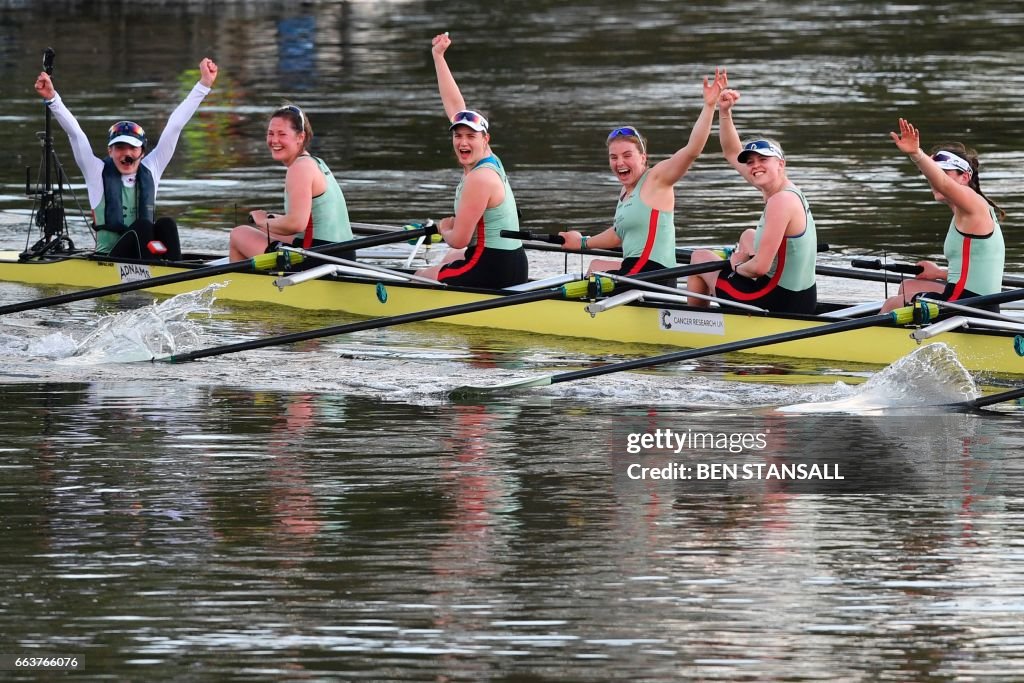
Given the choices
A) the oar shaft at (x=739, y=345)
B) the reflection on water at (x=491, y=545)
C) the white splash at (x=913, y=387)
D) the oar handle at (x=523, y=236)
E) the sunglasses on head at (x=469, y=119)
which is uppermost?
the sunglasses on head at (x=469, y=119)

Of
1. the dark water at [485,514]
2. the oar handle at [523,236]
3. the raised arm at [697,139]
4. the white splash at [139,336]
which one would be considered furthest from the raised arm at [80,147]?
the raised arm at [697,139]

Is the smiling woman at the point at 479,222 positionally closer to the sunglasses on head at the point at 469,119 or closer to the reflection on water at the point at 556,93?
the sunglasses on head at the point at 469,119

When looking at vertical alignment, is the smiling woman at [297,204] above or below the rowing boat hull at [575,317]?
above

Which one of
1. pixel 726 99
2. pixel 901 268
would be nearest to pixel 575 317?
pixel 726 99

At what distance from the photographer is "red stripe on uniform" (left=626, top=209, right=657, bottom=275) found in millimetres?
10992

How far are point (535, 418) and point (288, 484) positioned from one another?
1683mm

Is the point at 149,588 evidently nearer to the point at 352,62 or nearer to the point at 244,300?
the point at 244,300

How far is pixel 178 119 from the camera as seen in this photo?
1249 centimetres

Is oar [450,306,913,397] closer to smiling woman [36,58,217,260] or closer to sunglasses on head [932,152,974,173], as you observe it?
sunglasses on head [932,152,974,173]

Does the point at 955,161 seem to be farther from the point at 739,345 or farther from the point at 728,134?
the point at 728,134

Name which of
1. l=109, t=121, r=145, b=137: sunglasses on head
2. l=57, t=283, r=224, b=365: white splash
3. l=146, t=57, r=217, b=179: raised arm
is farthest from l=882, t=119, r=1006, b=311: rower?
l=109, t=121, r=145, b=137: sunglasses on head

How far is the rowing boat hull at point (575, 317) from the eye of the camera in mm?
9956

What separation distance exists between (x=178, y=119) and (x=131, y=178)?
58 cm

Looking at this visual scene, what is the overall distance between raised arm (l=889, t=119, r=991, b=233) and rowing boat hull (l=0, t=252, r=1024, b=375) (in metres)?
0.61
